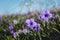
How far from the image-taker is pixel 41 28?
3697 mm

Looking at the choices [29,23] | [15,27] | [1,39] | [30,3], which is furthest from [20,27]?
[30,3]

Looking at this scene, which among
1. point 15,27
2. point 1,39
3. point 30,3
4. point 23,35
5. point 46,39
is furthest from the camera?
point 30,3

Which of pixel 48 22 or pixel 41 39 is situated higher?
pixel 48 22

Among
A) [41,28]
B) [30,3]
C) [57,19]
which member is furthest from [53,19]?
[30,3]

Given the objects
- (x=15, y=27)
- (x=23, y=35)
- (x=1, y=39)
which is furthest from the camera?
(x=15, y=27)

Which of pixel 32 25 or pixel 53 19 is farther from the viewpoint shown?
pixel 53 19

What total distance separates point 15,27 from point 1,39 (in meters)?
0.48

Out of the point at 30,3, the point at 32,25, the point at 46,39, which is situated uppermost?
the point at 30,3

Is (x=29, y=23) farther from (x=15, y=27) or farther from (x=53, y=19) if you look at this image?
(x=15, y=27)

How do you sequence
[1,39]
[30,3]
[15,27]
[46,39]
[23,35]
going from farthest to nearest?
[30,3]
[15,27]
[1,39]
[23,35]
[46,39]

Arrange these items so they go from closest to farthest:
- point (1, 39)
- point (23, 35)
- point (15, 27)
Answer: point (23, 35) → point (1, 39) → point (15, 27)

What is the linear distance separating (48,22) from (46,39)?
446 millimetres

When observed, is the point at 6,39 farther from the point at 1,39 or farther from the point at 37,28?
the point at 37,28

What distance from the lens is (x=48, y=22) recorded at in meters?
3.85
